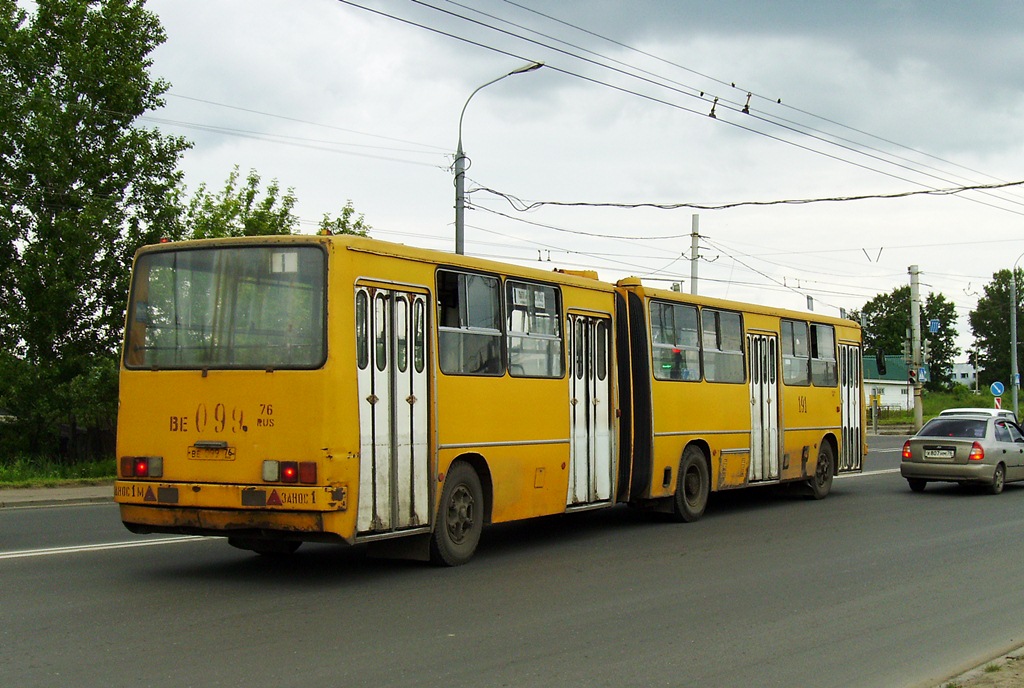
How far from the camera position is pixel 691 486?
16406mm

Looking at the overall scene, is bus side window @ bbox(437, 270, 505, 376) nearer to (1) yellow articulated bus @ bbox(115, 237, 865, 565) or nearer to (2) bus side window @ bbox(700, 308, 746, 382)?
(1) yellow articulated bus @ bbox(115, 237, 865, 565)

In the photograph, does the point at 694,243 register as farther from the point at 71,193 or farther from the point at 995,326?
the point at 995,326

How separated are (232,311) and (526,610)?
3.72 m

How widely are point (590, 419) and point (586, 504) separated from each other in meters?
1.01

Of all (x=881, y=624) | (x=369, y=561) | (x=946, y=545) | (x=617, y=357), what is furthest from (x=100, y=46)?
(x=881, y=624)

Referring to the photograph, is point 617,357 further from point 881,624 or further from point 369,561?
point 881,624

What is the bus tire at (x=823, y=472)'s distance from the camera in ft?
66.3

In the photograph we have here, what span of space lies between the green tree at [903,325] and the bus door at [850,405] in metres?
107

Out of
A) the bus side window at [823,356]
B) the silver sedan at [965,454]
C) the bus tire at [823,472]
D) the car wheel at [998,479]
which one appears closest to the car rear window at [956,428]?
the silver sedan at [965,454]

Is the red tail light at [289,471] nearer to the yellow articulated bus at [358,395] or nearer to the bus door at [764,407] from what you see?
the yellow articulated bus at [358,395]

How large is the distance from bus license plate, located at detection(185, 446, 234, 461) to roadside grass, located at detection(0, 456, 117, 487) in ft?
39.1

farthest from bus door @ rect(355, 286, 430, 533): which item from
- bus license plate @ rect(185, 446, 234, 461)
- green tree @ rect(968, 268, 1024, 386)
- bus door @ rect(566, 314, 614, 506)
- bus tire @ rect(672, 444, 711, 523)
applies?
green tree @ rect(968, 268, 1024, 386)

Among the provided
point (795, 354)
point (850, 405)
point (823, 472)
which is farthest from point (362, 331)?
point (850, 405)

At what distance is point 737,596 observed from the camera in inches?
394
